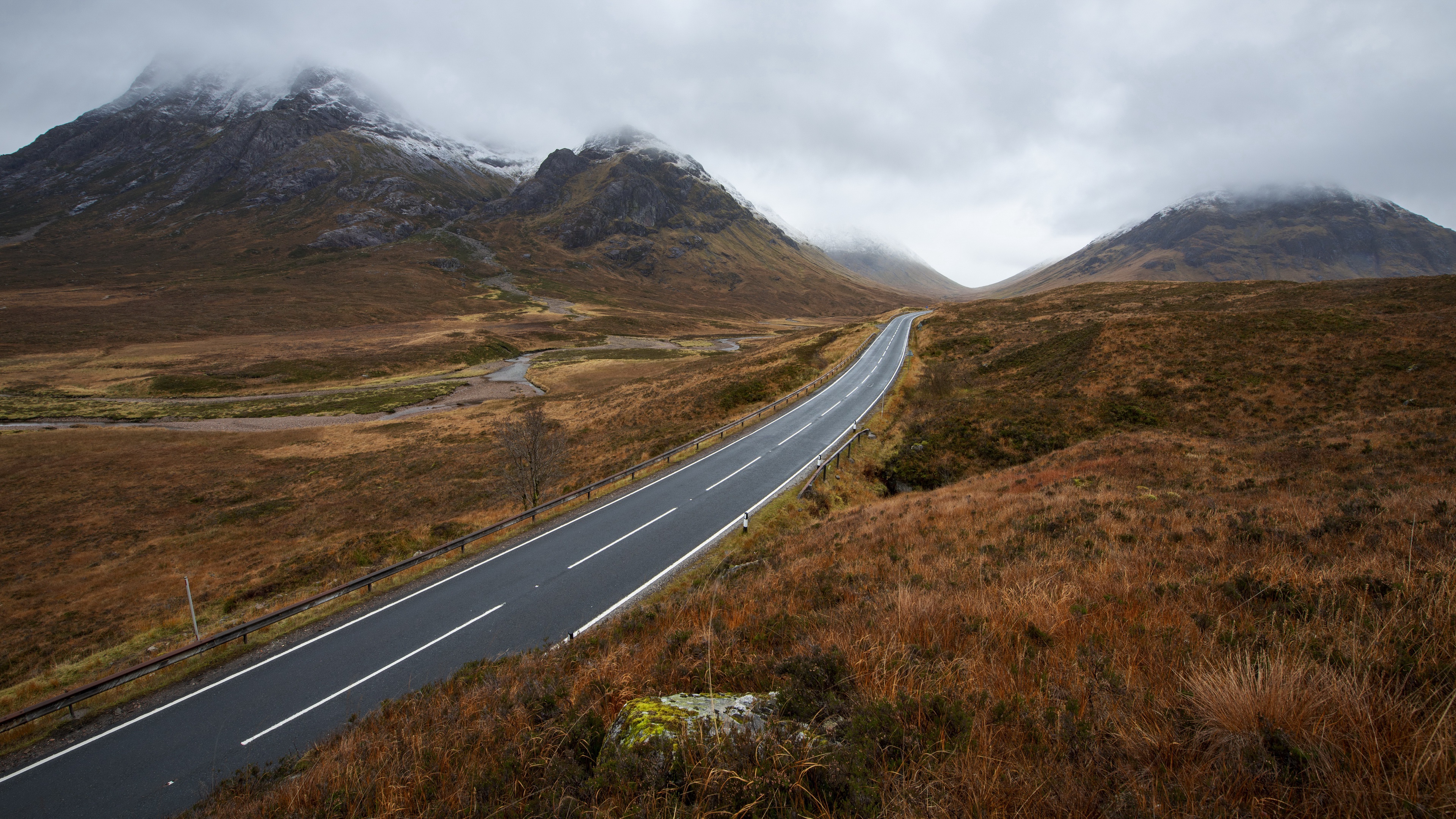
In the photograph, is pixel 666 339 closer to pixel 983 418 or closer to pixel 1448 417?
pixel 983 418

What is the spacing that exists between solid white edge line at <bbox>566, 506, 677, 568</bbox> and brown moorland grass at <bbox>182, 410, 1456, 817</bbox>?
6.18 metres

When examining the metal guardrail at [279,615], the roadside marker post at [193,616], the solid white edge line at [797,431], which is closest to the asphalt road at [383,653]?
the metal guardrail at [279,615]

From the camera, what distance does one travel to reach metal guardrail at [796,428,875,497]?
17.6 meters

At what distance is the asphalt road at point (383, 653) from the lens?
25.1ft

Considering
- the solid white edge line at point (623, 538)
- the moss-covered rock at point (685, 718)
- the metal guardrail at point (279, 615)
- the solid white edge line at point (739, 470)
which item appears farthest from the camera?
the solid white edge line at point (739, 470)

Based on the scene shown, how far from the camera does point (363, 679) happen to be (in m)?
9.84

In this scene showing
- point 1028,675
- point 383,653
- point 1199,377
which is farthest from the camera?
point 1199,377

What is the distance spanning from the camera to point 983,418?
23.5 m

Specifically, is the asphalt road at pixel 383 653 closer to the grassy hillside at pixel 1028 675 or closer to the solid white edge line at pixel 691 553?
the solid white edge line at pixel 691 553

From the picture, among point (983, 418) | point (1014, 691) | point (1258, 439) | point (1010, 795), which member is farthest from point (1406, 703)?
point (983, 418)

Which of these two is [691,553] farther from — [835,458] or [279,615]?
[279,615]

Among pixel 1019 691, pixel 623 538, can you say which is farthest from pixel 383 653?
pixel 1019 691

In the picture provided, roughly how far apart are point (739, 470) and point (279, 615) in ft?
48.7

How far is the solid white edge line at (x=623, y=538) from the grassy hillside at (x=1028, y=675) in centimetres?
359
